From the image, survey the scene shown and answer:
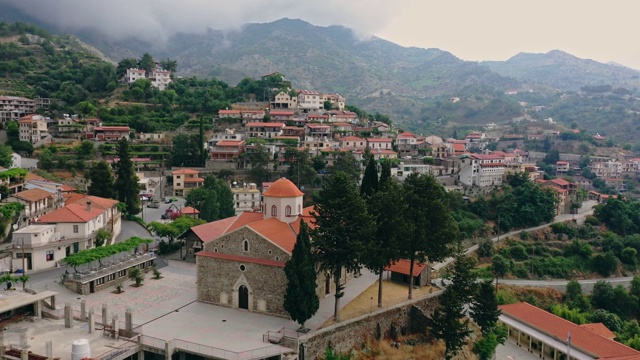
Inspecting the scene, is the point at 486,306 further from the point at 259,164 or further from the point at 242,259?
the point at 259,164

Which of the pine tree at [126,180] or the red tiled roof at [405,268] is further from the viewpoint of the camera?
the pine tree at [126,180]

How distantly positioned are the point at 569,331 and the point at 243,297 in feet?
63.8

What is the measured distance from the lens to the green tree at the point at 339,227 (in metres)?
23.4

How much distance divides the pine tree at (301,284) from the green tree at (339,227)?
108cm

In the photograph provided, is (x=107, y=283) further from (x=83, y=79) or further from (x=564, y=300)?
(x=83, y=79)

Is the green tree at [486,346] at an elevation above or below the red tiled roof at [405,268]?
below

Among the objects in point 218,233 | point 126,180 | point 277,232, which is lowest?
point 218,233

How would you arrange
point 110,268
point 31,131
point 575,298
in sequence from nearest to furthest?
point 110,268
point 575,298
point 31,131

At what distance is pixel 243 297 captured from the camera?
84.2ft

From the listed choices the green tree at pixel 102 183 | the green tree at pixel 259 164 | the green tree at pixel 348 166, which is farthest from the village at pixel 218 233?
the green tree at pixel 102 183

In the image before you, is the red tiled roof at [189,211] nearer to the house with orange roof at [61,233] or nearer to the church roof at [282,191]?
the house with orange roof at [61,233]

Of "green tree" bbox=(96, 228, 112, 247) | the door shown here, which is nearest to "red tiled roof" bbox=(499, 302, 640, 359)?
the door

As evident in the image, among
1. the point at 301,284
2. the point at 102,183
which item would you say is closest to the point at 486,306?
the point at 301,284

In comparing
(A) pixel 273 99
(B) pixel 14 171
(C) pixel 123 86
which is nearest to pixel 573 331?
(B) pixel 14 171
